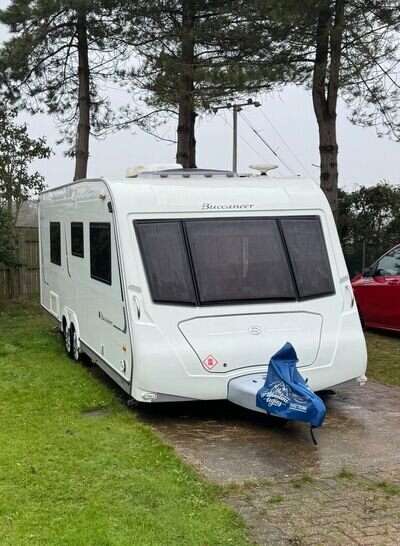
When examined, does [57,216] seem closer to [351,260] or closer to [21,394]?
[21,394]

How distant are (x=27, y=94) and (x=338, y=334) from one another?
12827 millimetres

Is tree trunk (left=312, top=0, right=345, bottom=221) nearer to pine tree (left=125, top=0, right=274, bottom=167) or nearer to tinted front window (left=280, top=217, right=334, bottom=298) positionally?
pine tree (left=125, top=0, right=274, bottom=167)

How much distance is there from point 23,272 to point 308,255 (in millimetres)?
11871

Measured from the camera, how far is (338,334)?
6.54 metres

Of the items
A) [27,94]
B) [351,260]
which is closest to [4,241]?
[27,94]

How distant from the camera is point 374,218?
1897 centimetres

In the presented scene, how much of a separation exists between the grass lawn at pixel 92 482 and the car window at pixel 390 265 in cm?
574

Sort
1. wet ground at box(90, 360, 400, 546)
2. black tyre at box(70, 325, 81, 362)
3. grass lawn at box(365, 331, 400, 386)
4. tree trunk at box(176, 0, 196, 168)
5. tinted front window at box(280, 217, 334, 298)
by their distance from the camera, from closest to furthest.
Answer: wet ground at box(90, 360, 400, 546) → tinted front window at box(280, 217, 334, 298) → grass lawn at box(365, 331, 400, 386) → black tyre at box(70, 325, 81, 362) → tree trunk at box(176, 0, 196, 168)

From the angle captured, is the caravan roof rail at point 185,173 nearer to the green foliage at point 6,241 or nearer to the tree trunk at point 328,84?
the tree trunk at point 328,84

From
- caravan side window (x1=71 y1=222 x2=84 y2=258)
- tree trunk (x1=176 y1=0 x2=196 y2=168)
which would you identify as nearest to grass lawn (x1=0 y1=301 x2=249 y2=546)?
caravan side window (x1=71 y1=222 x2=84 y2=258)

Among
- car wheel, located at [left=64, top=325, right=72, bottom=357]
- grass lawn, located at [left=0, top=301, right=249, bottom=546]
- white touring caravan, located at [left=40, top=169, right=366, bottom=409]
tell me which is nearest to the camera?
grass lawn, located at [left=0, top=301, right=249, bottom=546]

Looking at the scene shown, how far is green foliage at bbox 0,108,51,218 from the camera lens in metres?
18.3

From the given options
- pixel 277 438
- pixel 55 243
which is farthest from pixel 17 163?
pixel 277 438

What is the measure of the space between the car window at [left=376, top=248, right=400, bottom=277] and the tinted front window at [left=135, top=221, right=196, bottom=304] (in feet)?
18.8
